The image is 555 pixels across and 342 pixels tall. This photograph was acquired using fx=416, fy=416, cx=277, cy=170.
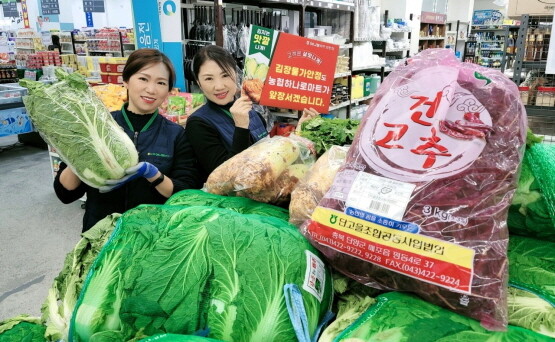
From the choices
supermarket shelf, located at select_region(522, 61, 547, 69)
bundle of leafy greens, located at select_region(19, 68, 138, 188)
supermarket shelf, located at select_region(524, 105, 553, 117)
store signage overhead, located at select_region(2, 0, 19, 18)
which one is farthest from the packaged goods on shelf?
store signage overhead, located at select_region(2, 0, 19, 18)

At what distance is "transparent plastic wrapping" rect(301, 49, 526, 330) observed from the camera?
731 millimetres

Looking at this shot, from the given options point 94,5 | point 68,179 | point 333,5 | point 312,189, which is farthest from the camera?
point 94,5

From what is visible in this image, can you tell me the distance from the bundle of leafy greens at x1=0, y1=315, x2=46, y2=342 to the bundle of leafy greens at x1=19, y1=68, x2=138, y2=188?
15.5 inches

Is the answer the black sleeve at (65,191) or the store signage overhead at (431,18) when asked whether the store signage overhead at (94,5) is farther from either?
the black sleeve at (65,191)

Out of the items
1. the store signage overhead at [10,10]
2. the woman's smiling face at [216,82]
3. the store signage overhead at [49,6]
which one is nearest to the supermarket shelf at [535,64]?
the woman's smiling face at [216,82]

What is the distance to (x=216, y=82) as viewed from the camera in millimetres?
1875

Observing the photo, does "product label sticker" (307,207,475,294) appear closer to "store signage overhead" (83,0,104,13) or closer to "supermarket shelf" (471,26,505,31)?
"store signage overhead" (83,0,104,13)

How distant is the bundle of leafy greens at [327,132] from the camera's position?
1328 millimetres

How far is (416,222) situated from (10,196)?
518 cm

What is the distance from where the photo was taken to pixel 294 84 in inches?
63.9

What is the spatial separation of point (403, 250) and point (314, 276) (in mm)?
185

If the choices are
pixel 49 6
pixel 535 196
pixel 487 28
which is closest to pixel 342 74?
pixel 535 196

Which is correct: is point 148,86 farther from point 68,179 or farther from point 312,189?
point 312,189

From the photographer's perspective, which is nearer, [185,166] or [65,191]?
[65,191]
